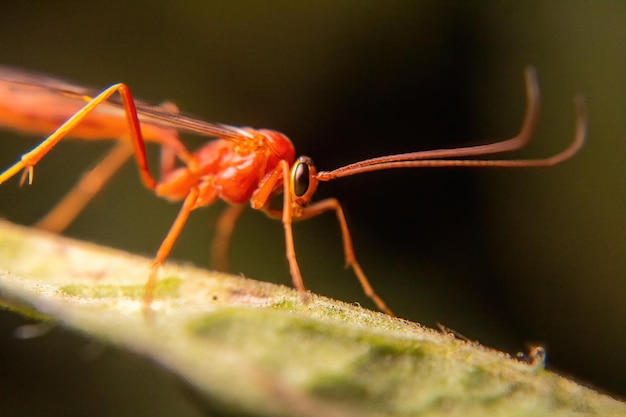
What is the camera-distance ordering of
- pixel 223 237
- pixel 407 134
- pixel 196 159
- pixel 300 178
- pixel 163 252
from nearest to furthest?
pixel 163 252, pixel 300 178, pixel 196 159, pixel 223 237, pixel 407 134

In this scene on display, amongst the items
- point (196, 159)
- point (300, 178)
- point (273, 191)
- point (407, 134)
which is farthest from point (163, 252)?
point (407, 134)

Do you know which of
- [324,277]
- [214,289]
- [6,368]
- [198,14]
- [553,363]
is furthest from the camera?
[198,14]

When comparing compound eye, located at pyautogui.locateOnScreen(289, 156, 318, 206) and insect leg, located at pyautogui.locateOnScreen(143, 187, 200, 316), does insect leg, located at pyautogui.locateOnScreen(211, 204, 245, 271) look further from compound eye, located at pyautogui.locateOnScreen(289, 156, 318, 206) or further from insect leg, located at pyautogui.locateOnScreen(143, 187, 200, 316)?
compound eye, located at pyautogui.locateOnScreen(289, 156, 318, 206)

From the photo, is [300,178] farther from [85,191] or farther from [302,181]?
[85,191]

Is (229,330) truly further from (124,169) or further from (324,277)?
(124,169)

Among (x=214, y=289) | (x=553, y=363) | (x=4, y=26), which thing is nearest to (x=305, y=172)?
(x=214, y=289)

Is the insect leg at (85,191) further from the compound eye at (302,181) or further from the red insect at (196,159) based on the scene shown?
the compound eye at (302,181)

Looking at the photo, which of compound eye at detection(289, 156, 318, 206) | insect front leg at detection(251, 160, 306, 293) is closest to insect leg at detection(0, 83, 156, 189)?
insect front leg at detection(251, 160, 306, 293)
